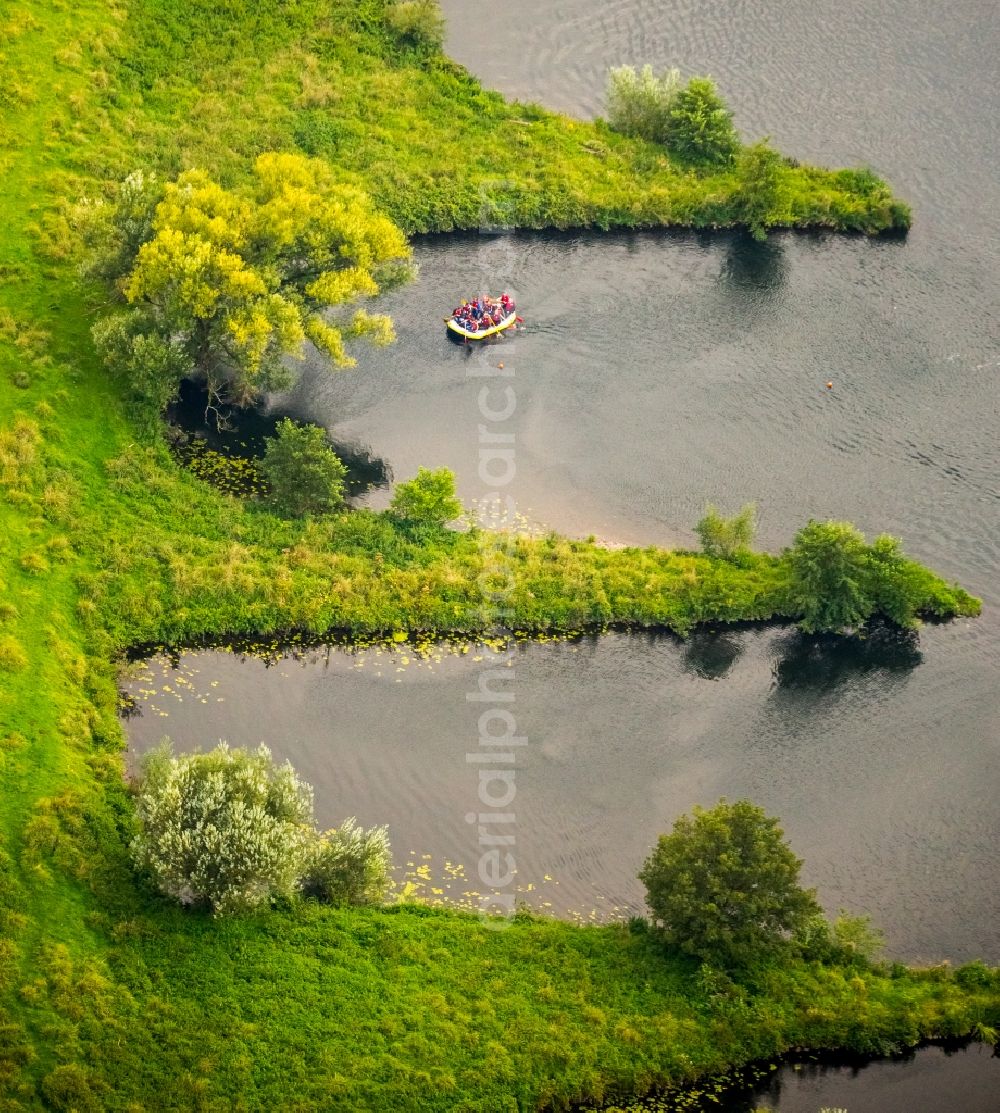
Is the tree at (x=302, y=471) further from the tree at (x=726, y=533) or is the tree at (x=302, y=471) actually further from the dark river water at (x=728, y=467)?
the tree at (x=726, y=533)

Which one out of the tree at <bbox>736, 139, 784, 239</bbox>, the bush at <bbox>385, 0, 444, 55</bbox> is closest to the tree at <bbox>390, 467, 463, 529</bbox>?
the tree at <bbox>736, 139, 784, 239</bbox>

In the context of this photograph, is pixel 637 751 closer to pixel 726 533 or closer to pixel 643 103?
pixel 726 533

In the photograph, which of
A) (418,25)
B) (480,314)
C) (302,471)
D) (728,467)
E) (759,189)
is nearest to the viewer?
(302,471)

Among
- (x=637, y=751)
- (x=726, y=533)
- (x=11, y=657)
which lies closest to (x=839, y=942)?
(x=637, y=751)

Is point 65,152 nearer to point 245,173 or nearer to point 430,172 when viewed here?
point 245,173

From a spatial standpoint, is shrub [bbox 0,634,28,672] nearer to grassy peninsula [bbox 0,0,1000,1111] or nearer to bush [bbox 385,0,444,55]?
grassy peninsula [bbox 0,0,1000,1111]

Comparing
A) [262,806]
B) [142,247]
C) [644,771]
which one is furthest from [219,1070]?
[142,247]
